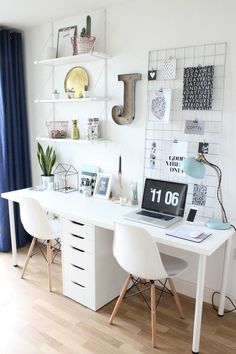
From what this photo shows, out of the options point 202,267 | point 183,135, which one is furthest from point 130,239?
point 183,135

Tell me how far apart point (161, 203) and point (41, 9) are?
193cm

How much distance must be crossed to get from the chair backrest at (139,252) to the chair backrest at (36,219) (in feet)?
2.44

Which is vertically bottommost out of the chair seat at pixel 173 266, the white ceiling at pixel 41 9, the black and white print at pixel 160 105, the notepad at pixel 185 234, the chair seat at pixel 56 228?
the chair seat at pixel 173 266

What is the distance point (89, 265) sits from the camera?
2361 mm

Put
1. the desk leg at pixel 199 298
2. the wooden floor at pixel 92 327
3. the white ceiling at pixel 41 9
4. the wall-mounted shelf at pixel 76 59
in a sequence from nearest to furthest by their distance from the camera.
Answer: the desk leg at pixel 199 298 < the wooden floor at pixel 92 327 < the white ceiling at pixel 41 9 < the wall-mounted shelf at pixel 76 59

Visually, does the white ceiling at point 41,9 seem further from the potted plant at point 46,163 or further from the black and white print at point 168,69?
the potted plant at point 46,163

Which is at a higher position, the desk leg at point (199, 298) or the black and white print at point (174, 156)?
the black and white print at point (174, 156)

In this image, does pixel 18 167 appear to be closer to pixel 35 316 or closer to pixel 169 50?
pixel 35 316

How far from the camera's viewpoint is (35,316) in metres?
2.36

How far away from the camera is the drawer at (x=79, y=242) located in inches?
91.6

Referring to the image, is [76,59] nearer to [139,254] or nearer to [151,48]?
[151,48]

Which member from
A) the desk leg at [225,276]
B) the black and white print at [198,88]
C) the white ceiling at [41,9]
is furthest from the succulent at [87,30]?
the desk leg at [225,276]

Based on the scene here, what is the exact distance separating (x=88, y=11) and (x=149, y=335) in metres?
2.65

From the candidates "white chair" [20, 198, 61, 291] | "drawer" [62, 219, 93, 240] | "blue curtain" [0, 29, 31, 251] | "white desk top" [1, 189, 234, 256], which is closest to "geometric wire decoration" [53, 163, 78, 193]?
"white desk top" [1, 189, 234, 256]
